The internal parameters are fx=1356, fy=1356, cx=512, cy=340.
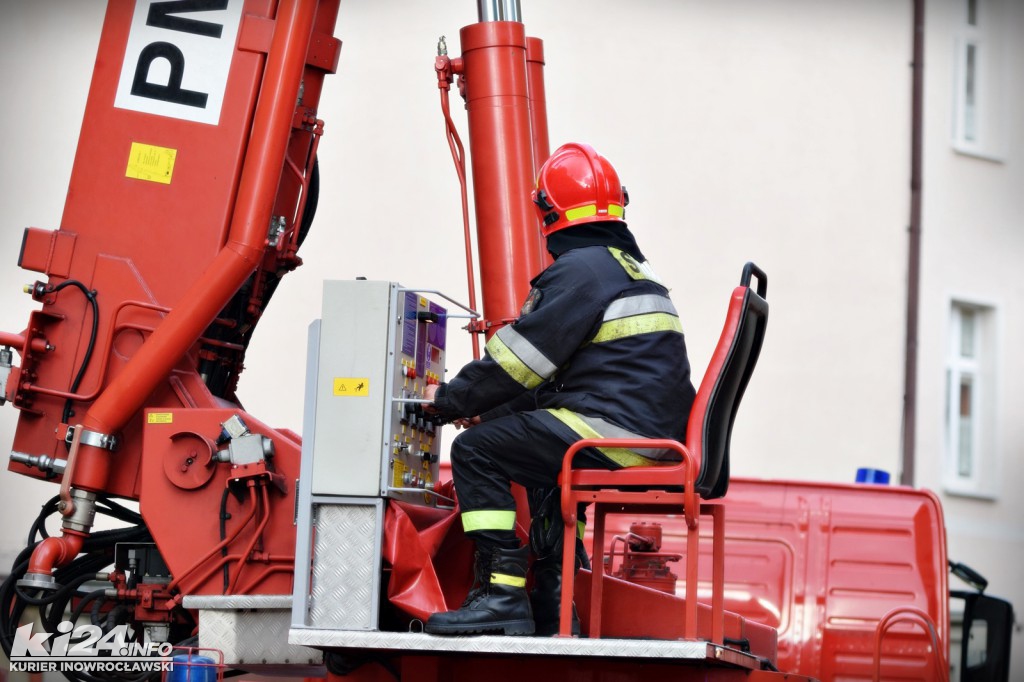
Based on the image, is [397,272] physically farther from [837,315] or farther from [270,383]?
[837,315]

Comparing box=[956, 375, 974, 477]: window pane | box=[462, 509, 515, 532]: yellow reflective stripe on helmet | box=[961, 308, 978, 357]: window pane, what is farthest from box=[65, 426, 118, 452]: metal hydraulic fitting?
box=[961, 308, 978, 357]: window pane

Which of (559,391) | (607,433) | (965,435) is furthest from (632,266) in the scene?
(965,435)

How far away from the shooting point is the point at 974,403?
1475cm

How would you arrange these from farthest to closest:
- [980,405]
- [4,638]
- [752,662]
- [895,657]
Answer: [980,405], [895,657], [4,638], [752,662]

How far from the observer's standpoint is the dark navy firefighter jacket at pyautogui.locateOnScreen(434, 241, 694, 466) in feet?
14.7

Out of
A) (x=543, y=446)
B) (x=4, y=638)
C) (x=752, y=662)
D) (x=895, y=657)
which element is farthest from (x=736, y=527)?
(x=4, y=638)

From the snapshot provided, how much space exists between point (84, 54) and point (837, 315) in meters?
7.83

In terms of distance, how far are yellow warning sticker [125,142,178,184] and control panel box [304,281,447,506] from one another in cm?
122

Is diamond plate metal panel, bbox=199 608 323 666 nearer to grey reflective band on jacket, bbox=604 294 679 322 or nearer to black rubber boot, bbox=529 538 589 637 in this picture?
black rubber boot, bbox=529 538 589 637

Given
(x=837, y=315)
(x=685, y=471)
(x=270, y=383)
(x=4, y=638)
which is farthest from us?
(x=837, y=315)

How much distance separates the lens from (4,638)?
17.7 ft

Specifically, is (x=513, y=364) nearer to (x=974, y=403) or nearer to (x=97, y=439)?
(x=97, y=439)

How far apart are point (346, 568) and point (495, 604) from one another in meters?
0.51

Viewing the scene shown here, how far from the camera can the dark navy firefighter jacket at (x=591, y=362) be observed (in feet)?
14.7
